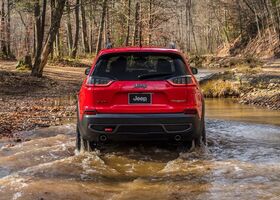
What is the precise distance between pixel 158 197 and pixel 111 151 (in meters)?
2.92

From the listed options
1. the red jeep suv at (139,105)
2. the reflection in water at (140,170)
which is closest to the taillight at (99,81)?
the red jeep suv at (139,105)

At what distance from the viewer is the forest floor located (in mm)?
11375

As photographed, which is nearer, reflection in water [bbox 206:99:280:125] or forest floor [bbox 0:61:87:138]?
forest floor [bbox 0:61:87:138]

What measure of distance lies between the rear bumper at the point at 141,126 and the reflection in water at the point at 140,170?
46 centimetres

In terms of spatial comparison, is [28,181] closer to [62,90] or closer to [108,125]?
[108,125]

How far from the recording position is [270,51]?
56.8 meters

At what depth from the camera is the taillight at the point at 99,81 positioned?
24.3 feet

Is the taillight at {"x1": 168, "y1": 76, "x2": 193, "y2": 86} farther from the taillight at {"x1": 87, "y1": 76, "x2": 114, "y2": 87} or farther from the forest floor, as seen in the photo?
the forest floor

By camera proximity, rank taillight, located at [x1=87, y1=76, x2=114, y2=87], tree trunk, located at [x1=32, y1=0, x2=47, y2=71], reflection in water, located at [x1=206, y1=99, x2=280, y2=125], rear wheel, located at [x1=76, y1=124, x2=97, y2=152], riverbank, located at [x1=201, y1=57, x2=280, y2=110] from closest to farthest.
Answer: taillight, located at [x1=87, y1=76, x2=114, y2=87] → rear wheel, located at [x1=76, y1=124, x2=97, y2=152] → reflection in water, located at [x1=206, y1=99, x2=280, y2=125] → riverbank, located at [x1=201, y1=57, x2=280, y2=110] → tree trunk, located at [x1=32, y1=0, x2=47, y2=71]

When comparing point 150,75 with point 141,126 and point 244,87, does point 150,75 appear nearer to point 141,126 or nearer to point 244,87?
point 141,126

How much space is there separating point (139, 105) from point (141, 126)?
324mm

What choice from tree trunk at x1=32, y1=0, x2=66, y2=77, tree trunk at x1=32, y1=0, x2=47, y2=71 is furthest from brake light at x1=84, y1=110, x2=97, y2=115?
tree trunk at x1=32, y1=0, x2=47, y2=71

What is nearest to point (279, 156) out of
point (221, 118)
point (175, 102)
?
point (175, 102)

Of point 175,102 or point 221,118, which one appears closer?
point 175,102
